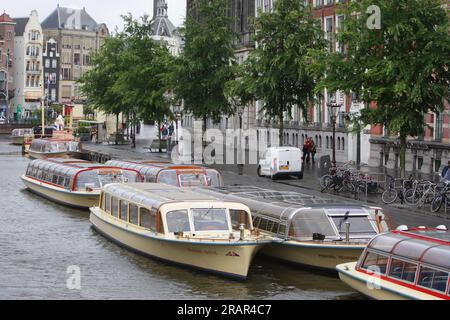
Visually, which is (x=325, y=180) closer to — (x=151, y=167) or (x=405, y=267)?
(x=151, y=167)

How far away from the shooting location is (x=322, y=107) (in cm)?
7350

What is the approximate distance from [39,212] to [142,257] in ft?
43.1

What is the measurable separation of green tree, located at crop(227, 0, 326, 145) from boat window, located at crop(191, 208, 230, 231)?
2967 cm

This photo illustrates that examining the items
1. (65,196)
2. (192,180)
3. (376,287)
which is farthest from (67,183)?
(376,287)

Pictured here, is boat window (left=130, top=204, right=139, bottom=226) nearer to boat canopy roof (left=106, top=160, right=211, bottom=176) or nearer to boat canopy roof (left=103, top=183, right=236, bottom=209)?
boat canopy roof (left=103, top=183, right=236, bottom=209)

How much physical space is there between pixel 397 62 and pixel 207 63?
2866cm

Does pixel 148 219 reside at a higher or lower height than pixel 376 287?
higher

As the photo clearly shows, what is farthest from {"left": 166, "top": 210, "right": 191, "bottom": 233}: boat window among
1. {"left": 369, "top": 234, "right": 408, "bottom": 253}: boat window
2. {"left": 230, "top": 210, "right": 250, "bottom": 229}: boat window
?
{"left": 369, "top": 234, "right": 408, "bottom": 253}: boat window

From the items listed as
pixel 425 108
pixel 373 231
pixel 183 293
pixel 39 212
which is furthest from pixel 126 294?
pixel 425 108

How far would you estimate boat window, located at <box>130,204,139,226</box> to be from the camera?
1178 inches

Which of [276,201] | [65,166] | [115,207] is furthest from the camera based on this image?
[65,166]

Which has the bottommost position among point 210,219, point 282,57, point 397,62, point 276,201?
point 210,219

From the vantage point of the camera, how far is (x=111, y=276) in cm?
2625
